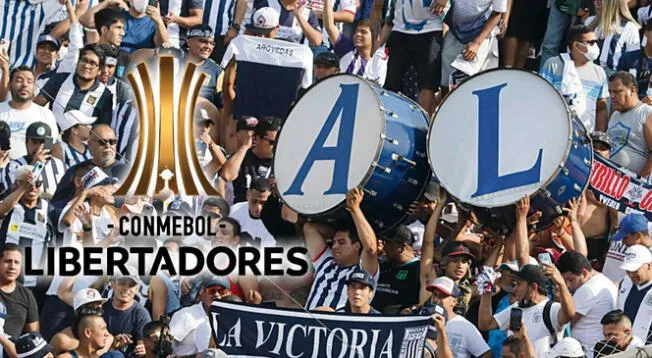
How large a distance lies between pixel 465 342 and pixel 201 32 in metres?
4.66

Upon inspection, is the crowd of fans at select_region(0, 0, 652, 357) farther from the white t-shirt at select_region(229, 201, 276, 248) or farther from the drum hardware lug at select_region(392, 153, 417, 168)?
the drum hardware lug at select_region(392, 153, 417, 168)

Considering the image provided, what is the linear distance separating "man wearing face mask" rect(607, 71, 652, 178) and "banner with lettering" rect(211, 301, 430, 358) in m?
3.15

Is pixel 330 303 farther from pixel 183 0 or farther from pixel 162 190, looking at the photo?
pixel 183 0

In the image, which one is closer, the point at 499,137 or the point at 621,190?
the point at 499,137

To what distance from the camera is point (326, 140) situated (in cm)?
1532

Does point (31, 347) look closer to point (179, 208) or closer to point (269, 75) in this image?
point (179, 208)

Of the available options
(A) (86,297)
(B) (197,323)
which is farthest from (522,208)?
(A) (86,297)

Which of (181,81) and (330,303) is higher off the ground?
(181,81)

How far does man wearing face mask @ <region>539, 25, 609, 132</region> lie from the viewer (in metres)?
16.7

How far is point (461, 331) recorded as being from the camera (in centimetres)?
1377

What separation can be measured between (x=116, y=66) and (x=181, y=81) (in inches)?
129

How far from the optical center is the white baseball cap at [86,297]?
14.4 metres

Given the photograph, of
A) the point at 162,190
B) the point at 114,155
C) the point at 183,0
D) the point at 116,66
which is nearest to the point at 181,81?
the point at 162,190

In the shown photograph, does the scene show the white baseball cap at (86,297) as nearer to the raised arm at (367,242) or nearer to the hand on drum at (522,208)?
the raised arm at (367,242)
